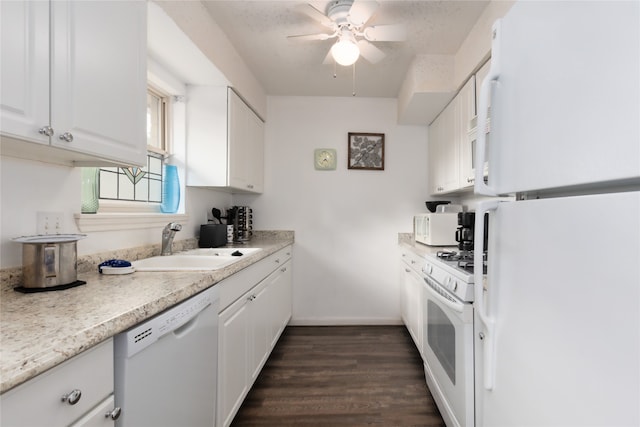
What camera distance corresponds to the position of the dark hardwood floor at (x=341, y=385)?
1.75m

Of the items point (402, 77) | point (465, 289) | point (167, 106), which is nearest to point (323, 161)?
point (402, 77)

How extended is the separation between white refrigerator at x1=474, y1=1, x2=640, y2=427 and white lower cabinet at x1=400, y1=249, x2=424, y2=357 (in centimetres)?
133

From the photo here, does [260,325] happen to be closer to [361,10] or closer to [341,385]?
[341,385]

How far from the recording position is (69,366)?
25.5 inches

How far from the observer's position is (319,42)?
222 cm

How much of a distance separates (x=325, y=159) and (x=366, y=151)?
46 cm

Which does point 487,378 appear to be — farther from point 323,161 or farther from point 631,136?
point 323,161

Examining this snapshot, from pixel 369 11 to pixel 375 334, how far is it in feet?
8.85

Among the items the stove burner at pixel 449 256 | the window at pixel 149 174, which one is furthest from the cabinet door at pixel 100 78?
the stove burner at pixel 449 256

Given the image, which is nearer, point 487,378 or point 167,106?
point 487,378

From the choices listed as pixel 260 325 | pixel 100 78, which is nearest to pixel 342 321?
pixel 260 325

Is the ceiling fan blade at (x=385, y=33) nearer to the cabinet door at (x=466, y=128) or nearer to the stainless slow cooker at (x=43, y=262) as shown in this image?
the cabinet door at (x=466, y=128)

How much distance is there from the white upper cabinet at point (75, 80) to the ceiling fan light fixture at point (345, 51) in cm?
104

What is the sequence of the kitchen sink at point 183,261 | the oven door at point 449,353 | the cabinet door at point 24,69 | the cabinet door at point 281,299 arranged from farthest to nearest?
1. the cabinet door at point 281,299
2. the kitchen sink at point 183,261
3. the oven door at point 449,353
4. the cabinet door at point 24,69
